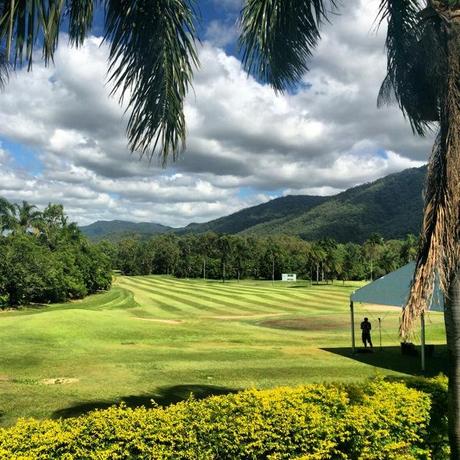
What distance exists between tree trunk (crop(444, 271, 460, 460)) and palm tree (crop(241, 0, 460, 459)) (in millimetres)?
14

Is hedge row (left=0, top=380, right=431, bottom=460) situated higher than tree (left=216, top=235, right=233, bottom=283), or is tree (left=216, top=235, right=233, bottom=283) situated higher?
tree (left=216, top=235, right=233, bottom=283)

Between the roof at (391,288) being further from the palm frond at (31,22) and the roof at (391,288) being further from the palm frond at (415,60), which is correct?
the palm frond at (31,22)

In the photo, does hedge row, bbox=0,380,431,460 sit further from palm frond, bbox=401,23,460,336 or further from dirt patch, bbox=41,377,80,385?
dirt patch, bbox=41,377,80,385

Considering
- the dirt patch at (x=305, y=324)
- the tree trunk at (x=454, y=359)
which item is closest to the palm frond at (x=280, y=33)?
the tree trunk at (x=454, y=359)

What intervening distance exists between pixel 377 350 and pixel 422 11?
19.0m

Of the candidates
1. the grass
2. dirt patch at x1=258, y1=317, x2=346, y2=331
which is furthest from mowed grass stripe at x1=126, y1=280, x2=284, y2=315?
the grass

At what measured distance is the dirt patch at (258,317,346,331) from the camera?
31.9m

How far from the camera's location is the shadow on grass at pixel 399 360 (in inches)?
720

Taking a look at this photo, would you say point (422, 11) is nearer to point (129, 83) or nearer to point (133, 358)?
point (129, 83)

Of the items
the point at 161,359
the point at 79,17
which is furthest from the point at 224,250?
the point at 79,17

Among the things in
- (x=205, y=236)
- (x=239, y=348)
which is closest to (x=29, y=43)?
(x=239, y=348)

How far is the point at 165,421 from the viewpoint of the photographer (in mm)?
6992

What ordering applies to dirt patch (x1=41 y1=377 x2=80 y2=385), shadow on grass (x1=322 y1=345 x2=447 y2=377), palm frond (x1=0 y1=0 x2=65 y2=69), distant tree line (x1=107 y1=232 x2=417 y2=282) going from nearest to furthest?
1. palm frond (x1=0 y1=0 x2=65 y2=69)
2. dirt patch (x1=41 y1=377 x2=80 y2=385)
3. shadow on grass (x1=322 y1=345 x2=447 y2=377)
4. distant tree line (x1=107 y1=232 x2=417 y2=282)

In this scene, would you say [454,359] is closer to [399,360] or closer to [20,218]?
[399,360]
